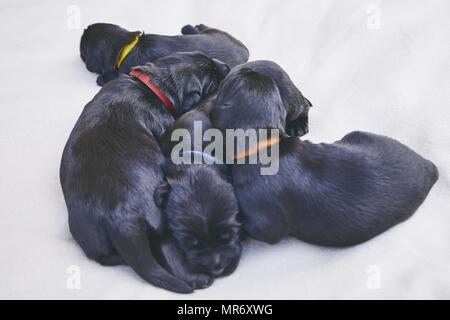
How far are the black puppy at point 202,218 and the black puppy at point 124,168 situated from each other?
1.9 inches

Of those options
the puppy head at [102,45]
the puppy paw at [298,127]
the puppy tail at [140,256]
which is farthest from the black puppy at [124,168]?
the puppy head at [102,45]

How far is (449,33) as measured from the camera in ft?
7.54

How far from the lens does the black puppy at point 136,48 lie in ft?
7.97

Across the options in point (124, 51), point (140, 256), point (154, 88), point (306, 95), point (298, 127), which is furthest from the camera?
point (124, 51)

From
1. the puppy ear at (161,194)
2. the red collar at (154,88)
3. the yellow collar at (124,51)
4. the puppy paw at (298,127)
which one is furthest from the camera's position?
the yellow collar at (124,51)

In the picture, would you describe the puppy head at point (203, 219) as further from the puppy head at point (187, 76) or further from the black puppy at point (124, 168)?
the puppy head at point (187, 76)

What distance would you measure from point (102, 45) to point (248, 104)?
108 centimetres

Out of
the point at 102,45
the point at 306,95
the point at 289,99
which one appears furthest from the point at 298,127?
the point at 102,45

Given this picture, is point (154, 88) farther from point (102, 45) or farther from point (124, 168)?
point (102, 45)

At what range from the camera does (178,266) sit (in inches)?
62.9

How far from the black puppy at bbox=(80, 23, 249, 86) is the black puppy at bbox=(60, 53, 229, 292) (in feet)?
1.39

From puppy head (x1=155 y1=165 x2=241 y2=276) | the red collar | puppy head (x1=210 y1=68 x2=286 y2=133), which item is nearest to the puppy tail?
puppy head (x1=155 y1=165 x2=241 y2=276)

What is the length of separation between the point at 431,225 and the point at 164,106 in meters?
1.00

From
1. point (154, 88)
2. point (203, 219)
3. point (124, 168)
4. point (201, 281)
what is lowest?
point (201, 281)
